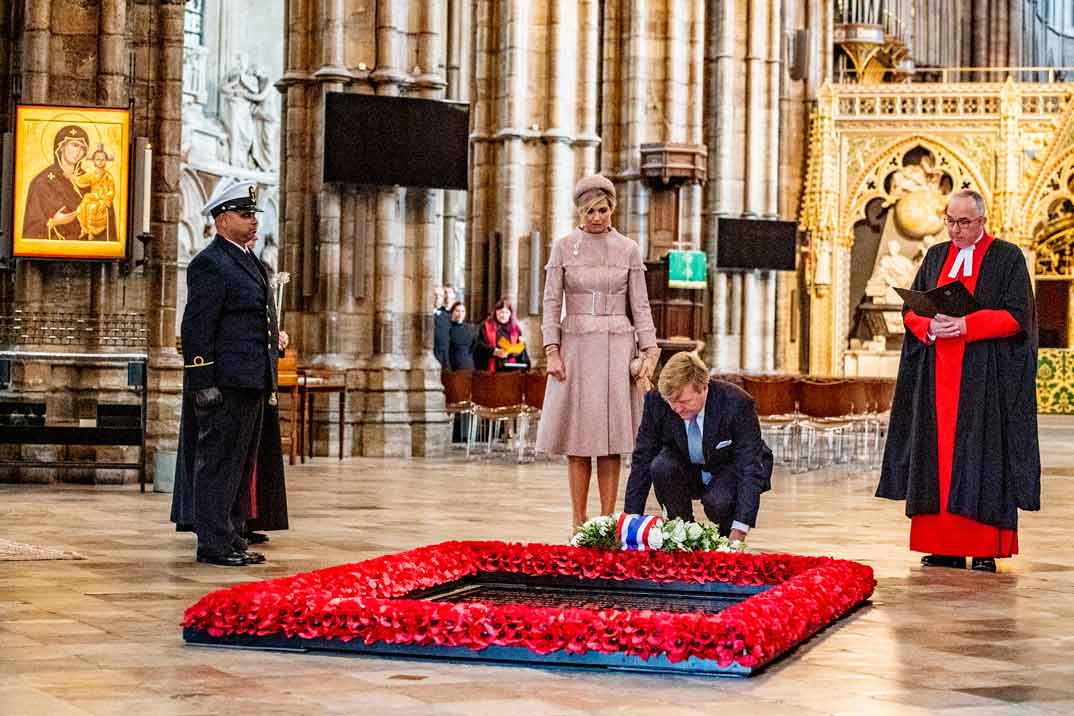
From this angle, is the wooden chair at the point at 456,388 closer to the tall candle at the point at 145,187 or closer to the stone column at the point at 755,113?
the tall candle at the point at 145,187

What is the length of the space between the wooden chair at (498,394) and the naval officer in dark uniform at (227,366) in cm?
933

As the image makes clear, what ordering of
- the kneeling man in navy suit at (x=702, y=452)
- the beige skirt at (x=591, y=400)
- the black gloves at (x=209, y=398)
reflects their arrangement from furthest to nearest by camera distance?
the beige skirt at (x=591, y=400) → the black gloves at (x=209, y=398) → the kneeling man in navy suit at (x=702, y=452)

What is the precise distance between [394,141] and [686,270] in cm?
759

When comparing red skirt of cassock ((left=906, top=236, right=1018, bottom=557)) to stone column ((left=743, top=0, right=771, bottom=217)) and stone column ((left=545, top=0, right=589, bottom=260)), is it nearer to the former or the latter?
stone column ((left=545, top=0, right=589, bottom=260))

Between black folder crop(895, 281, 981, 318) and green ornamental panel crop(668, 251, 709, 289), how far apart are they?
15577 mm

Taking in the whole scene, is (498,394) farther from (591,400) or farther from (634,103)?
(634,103)

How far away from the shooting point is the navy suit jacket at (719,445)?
24.9 ft

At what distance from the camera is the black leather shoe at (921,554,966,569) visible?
8672 millimetres

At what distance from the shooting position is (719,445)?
25.5 feet

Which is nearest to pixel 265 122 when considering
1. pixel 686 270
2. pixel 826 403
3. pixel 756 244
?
pixel 756 244

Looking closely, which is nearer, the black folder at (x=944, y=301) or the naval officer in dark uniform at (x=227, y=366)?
the naval officer in dark uniform at (x=227, y=366)

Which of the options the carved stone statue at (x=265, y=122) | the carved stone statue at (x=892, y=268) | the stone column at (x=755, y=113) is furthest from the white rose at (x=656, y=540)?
the carved stone statue at (x=265, y=122)

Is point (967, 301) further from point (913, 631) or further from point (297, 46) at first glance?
point (297, 46)

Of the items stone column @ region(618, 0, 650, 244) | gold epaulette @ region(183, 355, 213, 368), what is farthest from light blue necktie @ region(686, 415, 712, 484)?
stone column @ region(618, 0, 650, 244)
